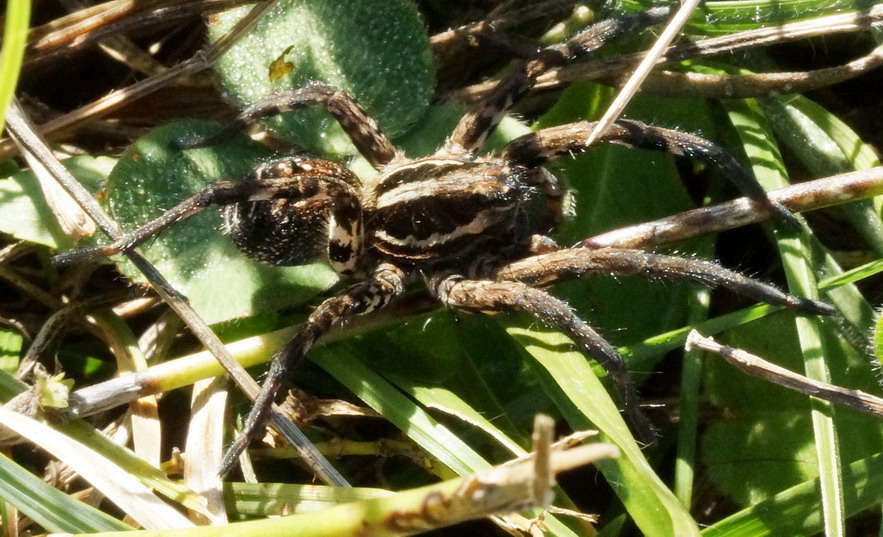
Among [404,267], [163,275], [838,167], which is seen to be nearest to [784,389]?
[838,167]

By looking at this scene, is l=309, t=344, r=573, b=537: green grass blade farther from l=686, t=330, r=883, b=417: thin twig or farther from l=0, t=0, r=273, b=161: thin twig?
l=0, t=0, r=273, b=161: thin twig

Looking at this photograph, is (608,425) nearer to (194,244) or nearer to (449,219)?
(449,219)

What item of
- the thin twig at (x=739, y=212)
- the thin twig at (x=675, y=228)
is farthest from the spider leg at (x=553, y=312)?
the thin twig at (x=739, y=212)

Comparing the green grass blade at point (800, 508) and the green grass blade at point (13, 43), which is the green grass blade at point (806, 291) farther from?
the green grass blade at point (13, 43)

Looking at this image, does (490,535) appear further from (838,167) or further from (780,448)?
(838,167)

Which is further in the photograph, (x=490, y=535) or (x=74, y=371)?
(x=74, y=371)

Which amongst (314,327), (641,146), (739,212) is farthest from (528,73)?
(314,327)

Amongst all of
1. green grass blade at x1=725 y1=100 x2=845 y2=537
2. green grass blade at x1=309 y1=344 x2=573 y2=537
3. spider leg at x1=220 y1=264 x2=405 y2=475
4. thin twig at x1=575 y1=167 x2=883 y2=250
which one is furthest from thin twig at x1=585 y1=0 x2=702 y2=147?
green grass blade at x1=309 y1=344 x2=573 y2=537
